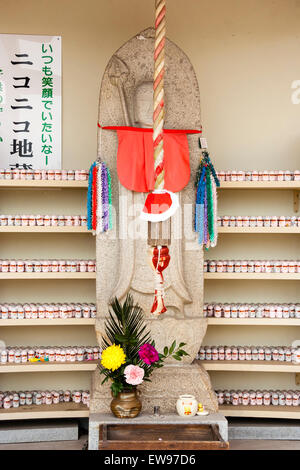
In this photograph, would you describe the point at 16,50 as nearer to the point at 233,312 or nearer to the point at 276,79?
the point at 276,79

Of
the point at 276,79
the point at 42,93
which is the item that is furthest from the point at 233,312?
the point at 42,93

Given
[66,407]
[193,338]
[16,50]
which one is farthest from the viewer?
[16,50]

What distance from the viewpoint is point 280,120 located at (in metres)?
5.22

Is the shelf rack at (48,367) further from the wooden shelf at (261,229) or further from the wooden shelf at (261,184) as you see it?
the wooden shelf at (261,184)

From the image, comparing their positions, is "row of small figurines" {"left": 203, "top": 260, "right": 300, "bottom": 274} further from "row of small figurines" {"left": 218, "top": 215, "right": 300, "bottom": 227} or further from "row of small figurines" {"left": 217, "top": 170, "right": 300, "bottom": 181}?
"row of small figurines" {"left": 217, "top": 170, "right": 300, "bottom": 181}

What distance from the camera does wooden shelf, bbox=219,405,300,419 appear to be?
4684mm

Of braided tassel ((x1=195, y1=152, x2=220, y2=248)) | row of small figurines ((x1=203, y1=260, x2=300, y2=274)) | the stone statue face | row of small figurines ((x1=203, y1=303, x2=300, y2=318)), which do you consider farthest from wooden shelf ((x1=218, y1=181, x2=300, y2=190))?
row of small figurines ((x1=203, y1=303, x2=300, y2=318))

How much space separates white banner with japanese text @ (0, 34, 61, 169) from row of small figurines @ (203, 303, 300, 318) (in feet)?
6.00

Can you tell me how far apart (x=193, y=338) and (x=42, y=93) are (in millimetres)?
2492

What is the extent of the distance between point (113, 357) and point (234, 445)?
1445 mm

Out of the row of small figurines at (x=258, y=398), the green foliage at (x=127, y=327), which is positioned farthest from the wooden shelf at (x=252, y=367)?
the green foliage at (x=127, y=327)

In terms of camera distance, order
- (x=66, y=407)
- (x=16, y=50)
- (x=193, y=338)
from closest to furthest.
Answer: (x=193, y=338) → (x=66, y=407) → (x=16, y=50)

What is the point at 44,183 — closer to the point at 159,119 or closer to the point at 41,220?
the point at 41,220

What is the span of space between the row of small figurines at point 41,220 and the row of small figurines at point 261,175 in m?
1.20
